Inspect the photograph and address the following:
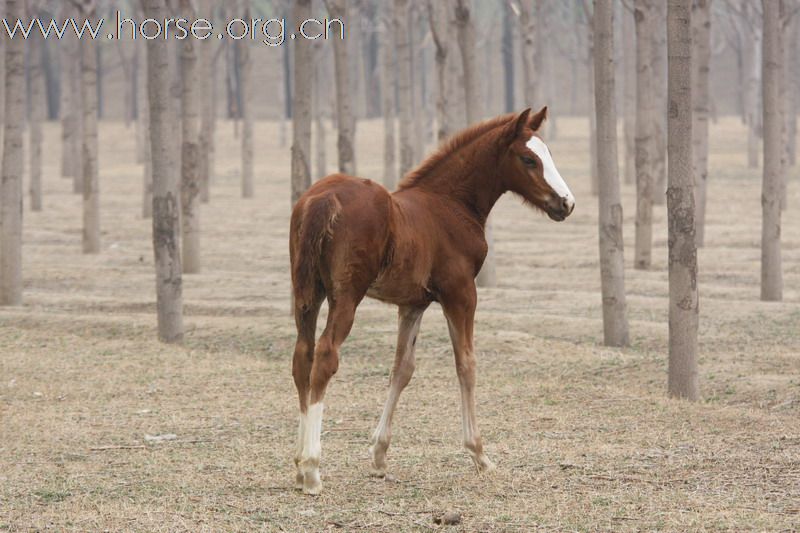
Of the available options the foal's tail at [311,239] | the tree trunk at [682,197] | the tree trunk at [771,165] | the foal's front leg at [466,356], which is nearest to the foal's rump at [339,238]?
the foal's tail at [311,239]

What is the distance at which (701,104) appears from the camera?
883 inches

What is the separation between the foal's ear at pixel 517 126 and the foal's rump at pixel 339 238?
1047 mm

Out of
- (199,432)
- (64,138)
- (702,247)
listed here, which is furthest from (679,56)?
(64,138)

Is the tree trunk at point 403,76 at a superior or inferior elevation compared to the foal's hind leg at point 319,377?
superior

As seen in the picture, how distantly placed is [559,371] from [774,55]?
21.2 ft

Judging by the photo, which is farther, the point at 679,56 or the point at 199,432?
the point at 679,56

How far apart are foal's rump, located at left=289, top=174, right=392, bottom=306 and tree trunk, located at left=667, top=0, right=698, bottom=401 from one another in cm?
387

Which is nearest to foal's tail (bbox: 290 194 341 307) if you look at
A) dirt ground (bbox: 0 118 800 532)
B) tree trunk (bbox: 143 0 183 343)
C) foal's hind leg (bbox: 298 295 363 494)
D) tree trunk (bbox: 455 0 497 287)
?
foal's hind leg (bbox: 298 295 363 494)

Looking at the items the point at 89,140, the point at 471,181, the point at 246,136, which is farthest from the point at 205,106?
the point at 471,181

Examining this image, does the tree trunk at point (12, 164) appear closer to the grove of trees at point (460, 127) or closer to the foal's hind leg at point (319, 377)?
the grove of trees at point (460, 127)

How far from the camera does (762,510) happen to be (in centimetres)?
667

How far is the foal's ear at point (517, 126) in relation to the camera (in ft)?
25.3

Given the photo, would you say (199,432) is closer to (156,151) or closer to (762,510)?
(762,510)

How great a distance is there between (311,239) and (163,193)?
7.10m
